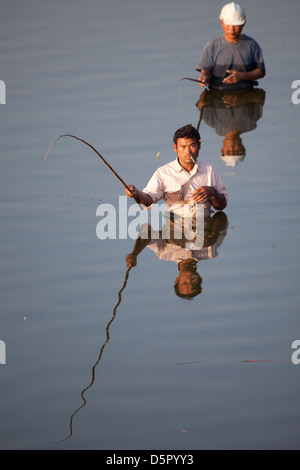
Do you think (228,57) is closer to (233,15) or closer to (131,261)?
(233,15)

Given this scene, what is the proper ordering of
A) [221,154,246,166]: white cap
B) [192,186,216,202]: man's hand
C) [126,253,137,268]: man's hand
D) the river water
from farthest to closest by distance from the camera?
[221,154,246,166]: white cap
[192,186,216,202]: man's hand
[126,253,137,268]: man's hand
the river water

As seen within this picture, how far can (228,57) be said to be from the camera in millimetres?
9016

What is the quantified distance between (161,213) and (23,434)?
2631mm

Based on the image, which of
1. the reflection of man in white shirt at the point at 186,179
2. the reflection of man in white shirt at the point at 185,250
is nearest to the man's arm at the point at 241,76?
the reflection of man in white shirt at the point at 185,250

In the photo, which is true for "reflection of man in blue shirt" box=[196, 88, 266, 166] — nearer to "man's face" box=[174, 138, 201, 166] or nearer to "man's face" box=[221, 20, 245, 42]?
"man's face" box=[221, 20, 245, 42]

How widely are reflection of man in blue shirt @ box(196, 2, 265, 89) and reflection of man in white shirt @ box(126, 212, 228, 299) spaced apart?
2825 mm

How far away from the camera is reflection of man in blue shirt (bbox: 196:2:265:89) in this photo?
8.99 meters

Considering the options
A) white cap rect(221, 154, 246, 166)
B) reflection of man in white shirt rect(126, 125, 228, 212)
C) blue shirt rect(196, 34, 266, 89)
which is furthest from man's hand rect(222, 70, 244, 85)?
reflection of man in white shirt rect(126, 125, 228, 212)

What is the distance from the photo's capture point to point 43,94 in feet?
30.3

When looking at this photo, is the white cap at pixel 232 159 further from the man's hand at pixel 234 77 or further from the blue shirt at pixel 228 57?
the blue shirt at pixel 228 57

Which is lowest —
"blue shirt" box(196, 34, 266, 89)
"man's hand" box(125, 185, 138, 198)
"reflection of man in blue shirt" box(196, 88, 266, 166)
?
"man's hand" box(125, 185, 138, 198)

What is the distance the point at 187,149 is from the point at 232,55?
3089 millimetres

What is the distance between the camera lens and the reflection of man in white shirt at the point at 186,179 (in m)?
6.14

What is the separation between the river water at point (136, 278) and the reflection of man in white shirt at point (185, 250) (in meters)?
0.04
